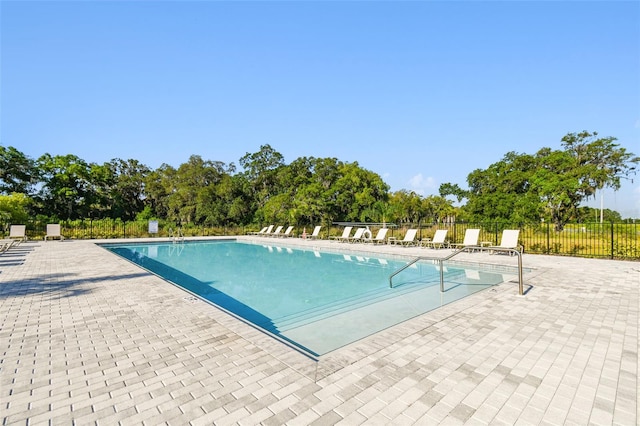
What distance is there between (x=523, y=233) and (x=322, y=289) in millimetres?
9323

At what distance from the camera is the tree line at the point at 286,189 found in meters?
24.1

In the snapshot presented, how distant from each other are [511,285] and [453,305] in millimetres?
2033

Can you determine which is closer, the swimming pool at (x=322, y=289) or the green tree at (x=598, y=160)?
the swimming pool at (x=322, y=289)

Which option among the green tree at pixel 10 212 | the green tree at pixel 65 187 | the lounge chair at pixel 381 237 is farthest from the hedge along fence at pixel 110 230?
the lounge chair at pixel 381 237

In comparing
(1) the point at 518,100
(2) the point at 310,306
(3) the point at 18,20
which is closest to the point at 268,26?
(3) the point at 18,20

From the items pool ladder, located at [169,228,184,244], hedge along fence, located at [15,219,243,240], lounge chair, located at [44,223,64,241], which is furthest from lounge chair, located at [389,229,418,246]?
lounge chair, located at [44,223,64,241]

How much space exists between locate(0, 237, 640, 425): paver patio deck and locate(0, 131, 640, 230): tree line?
17734 millimetres

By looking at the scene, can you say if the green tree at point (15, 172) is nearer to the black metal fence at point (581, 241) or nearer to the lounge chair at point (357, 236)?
the lounge chair at point (357, 236)

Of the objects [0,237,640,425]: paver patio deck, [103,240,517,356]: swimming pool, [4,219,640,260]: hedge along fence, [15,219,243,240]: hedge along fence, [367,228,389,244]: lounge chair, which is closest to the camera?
[0,237,640,425]: paver patio deck

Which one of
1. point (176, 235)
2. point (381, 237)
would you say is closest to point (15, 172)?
point (176, 235)

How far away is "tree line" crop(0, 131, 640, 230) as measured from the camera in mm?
24078

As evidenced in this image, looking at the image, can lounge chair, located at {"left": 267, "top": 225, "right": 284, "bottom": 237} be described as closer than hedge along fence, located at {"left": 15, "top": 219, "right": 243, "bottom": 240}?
No

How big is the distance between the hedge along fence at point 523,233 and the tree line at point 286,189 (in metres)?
2.23

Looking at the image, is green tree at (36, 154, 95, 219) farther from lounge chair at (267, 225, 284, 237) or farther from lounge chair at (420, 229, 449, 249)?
lounge chair at (420, 229, 449, 249)
